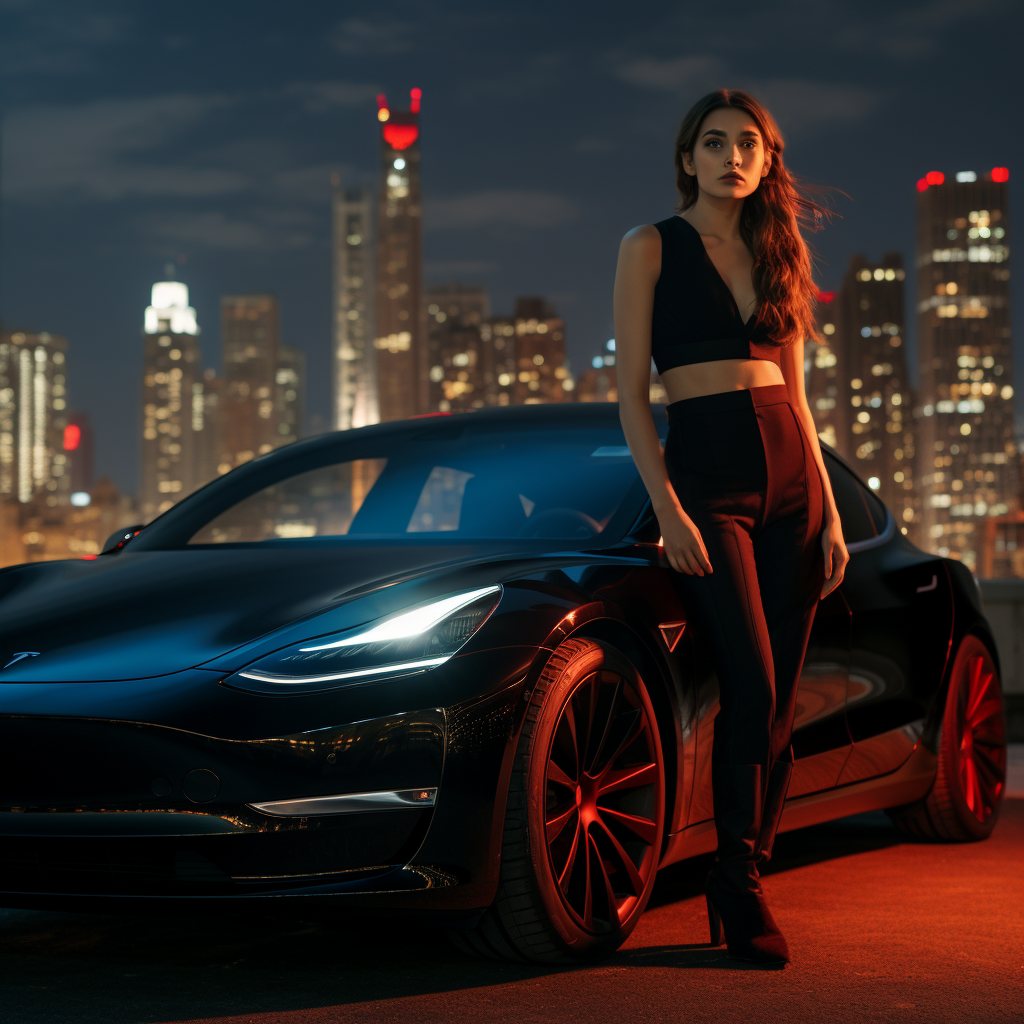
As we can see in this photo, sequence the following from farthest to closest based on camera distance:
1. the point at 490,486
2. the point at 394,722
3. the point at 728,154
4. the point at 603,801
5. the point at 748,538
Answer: the point at 490,486 < the point at 728,154 < the point at 748,538 < the point at 603,801 < the point at 394,722

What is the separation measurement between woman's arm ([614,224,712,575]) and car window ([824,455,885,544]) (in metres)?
1.29

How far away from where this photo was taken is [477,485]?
4.31 metres

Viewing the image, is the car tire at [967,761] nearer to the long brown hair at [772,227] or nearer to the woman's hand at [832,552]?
the woman's hand at [832,552]

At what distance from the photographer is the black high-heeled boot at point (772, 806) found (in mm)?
3355

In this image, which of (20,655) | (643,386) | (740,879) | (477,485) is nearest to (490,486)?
(477,485)

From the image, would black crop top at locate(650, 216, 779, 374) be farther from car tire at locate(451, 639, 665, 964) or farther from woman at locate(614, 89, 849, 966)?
car tire at locate(451, 639, 665, 964)

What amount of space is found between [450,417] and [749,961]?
6.53 feet

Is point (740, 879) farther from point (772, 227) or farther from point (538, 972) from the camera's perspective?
point (772, 227)

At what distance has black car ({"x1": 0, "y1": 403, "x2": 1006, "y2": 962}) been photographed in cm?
280

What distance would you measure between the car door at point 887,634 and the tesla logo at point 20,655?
7.14 feet

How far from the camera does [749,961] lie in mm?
3223

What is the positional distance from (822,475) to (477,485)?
3.72 feet

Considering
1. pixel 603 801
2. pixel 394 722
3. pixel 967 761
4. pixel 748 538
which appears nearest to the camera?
pixel 394 722

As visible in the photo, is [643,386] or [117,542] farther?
[117,542]
